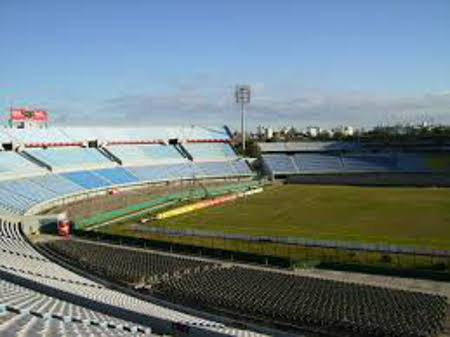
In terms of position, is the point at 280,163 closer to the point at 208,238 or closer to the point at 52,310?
the point at 208,238

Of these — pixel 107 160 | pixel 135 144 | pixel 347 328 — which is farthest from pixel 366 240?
pixel 135 144

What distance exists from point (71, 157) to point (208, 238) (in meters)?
38.9

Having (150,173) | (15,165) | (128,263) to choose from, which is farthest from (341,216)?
(15,165)

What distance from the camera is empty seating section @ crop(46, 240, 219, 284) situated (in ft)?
90.0

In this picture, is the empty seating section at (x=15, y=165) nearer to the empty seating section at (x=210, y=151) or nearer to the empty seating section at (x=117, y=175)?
the empty seating section at (x=117, y=175)

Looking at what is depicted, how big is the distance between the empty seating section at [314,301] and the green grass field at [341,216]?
542 inches

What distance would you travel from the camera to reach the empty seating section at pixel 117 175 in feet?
233

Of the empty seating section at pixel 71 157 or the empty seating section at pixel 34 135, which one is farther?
the empty seating section at pixel 34 135

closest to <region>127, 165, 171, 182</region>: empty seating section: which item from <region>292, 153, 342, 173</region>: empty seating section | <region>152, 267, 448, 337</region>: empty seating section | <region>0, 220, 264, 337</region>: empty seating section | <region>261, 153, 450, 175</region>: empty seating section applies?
<region>261, 153, 450, 175</region>: empty seating section

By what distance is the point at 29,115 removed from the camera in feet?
259

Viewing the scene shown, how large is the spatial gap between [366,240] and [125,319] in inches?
986

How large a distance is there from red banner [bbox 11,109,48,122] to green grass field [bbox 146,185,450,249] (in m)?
37.1

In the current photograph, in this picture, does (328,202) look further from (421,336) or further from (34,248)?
(421,336)

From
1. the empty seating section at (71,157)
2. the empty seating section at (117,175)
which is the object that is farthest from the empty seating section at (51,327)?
the empty seating section at (117,175)
